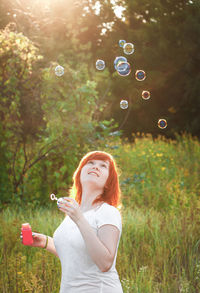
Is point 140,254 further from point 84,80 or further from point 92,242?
point 84,80

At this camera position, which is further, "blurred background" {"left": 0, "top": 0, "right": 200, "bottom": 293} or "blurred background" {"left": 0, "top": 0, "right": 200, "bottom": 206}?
"blurred background" {"left": 0, "top": 0, "right": 200, "bottom": 206}

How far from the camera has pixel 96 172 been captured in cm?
218

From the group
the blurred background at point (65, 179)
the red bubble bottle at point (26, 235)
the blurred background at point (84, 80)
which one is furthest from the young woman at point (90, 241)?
the blurred background at point (84, 80)

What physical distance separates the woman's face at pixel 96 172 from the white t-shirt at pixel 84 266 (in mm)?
213

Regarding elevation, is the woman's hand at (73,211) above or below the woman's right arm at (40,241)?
above

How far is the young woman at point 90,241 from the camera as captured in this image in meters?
1.82

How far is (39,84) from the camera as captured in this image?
630 centimetres

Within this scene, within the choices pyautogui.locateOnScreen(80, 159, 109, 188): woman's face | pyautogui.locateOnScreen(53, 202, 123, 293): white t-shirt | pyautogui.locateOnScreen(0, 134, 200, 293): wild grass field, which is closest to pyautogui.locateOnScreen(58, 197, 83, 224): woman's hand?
pyautogui.locateOnScreen(53, 202, 123, 293): white t-shirt

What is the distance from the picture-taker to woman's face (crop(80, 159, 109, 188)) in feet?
7.06

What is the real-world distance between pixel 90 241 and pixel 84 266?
188 millimetres

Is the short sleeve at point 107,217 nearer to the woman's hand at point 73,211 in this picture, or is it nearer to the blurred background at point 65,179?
the woman's hand at point 73,211

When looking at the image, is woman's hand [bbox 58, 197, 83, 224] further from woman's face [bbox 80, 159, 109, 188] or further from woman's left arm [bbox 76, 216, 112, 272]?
woman's face [bbox 80, 159, 109, 188]

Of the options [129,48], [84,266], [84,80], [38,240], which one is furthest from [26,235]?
[84,80]

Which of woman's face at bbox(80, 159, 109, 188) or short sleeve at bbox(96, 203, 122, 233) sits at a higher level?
woman's face at bbox(80, 159, 109, 188)
